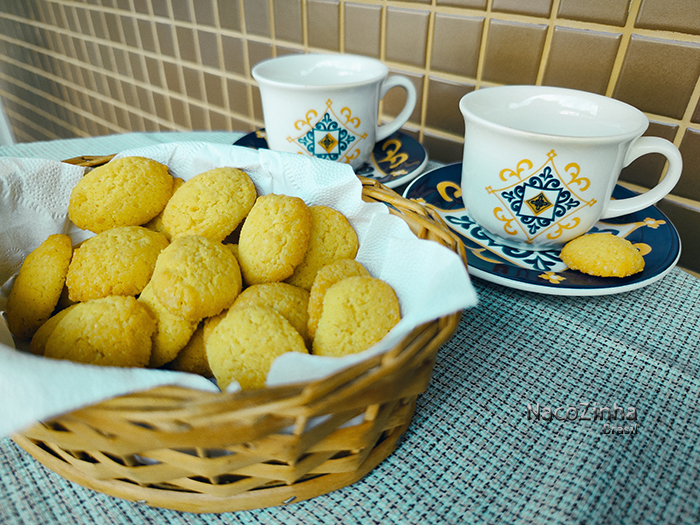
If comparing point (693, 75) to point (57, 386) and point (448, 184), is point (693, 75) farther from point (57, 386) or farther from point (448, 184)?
point (57, 386)

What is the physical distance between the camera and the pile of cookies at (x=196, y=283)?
360mm

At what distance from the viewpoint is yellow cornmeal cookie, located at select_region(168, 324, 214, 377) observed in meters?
0.41

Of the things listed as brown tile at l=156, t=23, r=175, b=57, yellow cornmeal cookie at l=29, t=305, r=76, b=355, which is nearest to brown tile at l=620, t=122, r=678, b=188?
yellow cornmeal cookie at l=29, t=305, r=76, b=355

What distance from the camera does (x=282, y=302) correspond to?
16.1 inches

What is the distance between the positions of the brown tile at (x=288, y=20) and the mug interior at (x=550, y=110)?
527 mm

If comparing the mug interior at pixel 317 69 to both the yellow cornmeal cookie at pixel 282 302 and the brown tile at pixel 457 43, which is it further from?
the yellow cornmeal cookie at pixel 282 302

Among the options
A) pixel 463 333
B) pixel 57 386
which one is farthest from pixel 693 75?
pixel 57 386

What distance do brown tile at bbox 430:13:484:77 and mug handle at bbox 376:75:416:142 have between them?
0.10m

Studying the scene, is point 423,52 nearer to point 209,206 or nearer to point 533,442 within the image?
point 209,206

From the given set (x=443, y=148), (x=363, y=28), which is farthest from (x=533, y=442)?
(x=363, y=28)

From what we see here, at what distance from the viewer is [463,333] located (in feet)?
1.51

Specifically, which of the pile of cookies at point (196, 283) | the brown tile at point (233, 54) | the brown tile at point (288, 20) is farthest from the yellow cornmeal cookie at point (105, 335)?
the brown tile at point (233, 54)

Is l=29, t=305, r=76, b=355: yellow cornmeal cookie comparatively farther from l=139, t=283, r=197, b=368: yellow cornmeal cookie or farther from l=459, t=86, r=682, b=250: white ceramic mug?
l=459, t=86, r=682, b=250: white ceramic mug

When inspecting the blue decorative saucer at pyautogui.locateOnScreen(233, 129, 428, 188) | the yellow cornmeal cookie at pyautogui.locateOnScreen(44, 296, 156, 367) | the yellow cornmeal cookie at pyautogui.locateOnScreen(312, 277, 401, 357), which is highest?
the yellow cornmeal cookie at pyautogui.locateOnScreen(312, 277, 401, 357)
